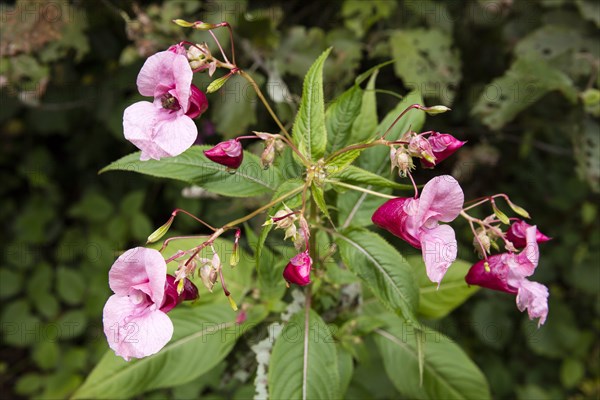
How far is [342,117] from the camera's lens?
1.44 metres

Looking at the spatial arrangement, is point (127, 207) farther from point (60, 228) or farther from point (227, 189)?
point (227, 189)

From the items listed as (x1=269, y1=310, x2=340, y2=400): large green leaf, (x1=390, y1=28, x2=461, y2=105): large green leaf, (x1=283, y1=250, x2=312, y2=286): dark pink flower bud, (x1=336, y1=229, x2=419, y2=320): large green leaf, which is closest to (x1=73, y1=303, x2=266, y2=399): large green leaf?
(x1=269, y1=310, x2=340, y2=400): large green leaf

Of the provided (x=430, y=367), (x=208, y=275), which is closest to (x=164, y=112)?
(x=208, y=275)

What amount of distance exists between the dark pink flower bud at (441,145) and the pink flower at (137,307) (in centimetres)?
59

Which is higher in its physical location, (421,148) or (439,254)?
(421,148)

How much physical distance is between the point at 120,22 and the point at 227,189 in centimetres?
152

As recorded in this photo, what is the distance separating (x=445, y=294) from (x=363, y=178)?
68 cm

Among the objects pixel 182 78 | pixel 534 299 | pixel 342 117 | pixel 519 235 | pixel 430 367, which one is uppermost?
pixel 182 78

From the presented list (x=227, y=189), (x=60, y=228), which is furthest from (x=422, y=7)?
(x=60, y=228)

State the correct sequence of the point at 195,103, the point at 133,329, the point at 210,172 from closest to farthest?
the point at 133,329
the point at 195,103
the point at 210,172

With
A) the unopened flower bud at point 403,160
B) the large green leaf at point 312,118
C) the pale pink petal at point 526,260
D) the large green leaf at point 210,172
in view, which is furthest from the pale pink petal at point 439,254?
the large green leaf at point 210,172

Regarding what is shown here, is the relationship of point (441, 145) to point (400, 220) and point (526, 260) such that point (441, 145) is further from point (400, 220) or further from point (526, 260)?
point (526, 260)

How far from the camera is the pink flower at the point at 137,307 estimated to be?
105 cm

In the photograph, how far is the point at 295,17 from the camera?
8.50ft
